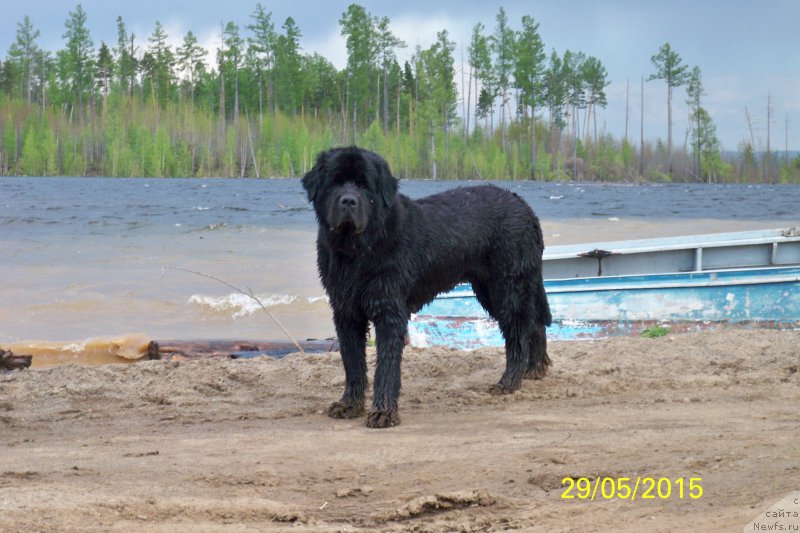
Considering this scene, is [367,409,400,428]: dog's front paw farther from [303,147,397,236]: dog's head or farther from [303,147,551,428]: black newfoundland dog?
[303,147,397,236]: dog's head

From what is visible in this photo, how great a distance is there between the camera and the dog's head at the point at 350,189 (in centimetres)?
590

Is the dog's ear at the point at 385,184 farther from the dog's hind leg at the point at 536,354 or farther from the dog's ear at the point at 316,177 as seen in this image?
the dog's hind leg at the point at 536,354

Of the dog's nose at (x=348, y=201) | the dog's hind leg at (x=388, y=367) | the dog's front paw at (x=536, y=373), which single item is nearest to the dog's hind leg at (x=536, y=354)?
the dog's front paw at (x=536, y=373)

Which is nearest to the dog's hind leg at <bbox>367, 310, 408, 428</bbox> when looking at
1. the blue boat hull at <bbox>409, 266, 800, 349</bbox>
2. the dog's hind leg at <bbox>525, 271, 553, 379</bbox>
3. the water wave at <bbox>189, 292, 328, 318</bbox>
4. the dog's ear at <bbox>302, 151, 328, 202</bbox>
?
the dog's ear at <bbox>302, 151, 328, 202</bbox>

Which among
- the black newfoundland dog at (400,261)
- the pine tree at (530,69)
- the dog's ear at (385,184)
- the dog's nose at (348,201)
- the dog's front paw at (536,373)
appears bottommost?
the dog's front paw at (536,373)

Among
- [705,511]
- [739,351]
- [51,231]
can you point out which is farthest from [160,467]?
[51,231]

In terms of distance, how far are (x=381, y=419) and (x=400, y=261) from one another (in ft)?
3.75

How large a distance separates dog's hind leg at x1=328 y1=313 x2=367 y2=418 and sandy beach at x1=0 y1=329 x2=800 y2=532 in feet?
0.96

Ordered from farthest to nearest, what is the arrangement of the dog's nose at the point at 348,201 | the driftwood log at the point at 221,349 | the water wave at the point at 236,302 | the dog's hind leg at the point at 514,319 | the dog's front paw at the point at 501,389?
the water wave at the point at 236,302, the driftwood log at the point at 221,349, the dog's hind leg at the point at 514,319, the dog's front paw at the point at 501,389, the dog's nose at the point at 348,201

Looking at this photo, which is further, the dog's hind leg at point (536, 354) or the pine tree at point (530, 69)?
the pine tree at point (530, 69)

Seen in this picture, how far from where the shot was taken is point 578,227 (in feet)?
112

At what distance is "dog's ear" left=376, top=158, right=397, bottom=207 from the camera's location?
6145 mm

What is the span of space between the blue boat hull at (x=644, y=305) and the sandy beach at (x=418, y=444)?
1775 millimetres

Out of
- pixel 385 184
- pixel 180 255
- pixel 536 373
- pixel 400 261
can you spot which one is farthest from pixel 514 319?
pixel 180 255
